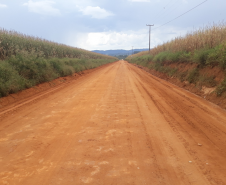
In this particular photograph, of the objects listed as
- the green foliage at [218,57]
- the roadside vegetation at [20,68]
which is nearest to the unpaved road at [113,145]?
the roadside vegetation at [20,68]

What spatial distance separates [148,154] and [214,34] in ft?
36.7

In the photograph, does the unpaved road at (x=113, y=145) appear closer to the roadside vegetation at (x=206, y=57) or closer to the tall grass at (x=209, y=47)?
the roadside vegetation at (x=206, y=57)

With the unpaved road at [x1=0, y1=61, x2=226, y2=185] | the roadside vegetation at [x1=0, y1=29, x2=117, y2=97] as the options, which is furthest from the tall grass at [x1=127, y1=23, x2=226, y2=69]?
the roadside vegetation at [x1=0, y1=29, x2=117, y2=97]

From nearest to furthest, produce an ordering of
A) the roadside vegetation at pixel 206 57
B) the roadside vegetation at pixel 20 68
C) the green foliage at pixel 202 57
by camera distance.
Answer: the roadside vegetation at pixel 20 68, the roadside vegetation at pixel 206 57, the green foliage at pixel 202 57

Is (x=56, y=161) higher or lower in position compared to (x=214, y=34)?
lower

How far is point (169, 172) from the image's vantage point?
3264 millimetres

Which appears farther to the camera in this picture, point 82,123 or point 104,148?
point 82,123

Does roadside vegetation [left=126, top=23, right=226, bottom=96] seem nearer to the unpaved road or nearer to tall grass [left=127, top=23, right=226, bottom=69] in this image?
tall grass [left=127, top=23, right=226, bottom=69]

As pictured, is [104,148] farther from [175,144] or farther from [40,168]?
[175,144]

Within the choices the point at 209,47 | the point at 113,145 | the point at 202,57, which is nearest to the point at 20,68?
the point at 113,145

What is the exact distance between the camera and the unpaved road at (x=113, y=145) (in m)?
3.17

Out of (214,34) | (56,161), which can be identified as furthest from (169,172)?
(214,34)

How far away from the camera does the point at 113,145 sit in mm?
4227

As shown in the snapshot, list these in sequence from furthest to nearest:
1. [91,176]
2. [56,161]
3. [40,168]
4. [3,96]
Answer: [3,96], [56,161], [40,168], [91,176]
